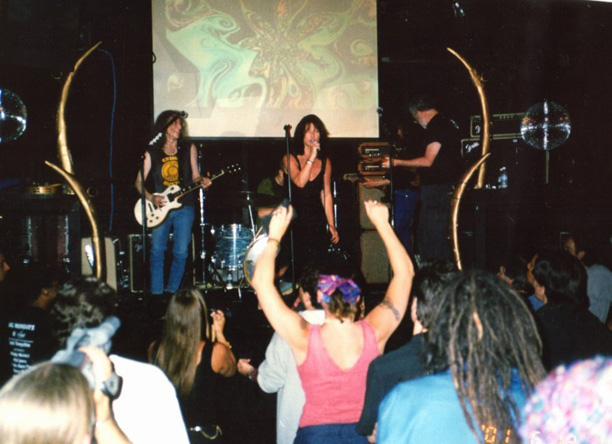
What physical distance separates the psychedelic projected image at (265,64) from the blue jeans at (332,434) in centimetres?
568

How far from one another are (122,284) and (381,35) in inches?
205

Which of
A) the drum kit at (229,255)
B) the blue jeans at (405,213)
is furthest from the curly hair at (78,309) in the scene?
the drum kit at (229,255)

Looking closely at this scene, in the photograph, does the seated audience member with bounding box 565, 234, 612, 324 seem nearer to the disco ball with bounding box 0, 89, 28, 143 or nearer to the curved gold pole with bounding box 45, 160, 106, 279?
the curved gold pole with bounding box 45, 160, 106, 279

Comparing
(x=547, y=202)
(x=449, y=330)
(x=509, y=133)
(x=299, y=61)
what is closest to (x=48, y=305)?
(x=449, y=330)

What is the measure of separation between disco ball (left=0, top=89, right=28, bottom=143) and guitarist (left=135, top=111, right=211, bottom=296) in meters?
1.32

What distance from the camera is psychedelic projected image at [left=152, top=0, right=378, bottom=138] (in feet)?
24.3

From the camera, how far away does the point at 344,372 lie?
7.51 feet

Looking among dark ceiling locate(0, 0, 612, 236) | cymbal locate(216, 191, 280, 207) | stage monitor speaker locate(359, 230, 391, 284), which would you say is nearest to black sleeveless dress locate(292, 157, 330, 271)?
cymbal locate(216, 191, 280, 207)

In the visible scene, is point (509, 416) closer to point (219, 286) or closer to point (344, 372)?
point (344, 372)

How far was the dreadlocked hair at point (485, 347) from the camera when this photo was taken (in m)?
1.55

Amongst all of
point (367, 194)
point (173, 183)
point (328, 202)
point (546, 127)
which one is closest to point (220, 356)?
point (328, 202)

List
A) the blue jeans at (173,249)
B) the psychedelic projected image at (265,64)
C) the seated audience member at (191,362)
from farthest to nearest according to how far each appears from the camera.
A: 1. the psychedelic projected image at (265,64)
2. the blue jeans at (173,249)
3. the seated audience member at (191,362)

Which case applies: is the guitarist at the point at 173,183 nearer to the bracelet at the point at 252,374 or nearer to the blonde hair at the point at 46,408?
the bracelet at the point at 252,374

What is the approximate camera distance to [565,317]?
288 centimetres
